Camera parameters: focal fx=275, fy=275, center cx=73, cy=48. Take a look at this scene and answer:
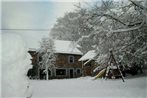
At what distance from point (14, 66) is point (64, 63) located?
653cm

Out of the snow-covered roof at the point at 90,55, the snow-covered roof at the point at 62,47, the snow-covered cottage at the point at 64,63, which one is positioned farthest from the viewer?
the snow-covered cottage at the point at 64,63

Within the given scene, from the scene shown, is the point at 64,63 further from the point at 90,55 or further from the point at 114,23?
the point at 114,23

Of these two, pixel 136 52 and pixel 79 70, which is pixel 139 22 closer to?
pixel 136 52

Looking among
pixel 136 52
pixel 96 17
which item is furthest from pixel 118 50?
pixel 96 17

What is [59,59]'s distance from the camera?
30.0 ft

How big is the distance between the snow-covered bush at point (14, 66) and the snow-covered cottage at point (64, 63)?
5483 millimetres

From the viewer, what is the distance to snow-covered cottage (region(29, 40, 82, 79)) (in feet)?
28.0

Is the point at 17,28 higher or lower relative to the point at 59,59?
higher

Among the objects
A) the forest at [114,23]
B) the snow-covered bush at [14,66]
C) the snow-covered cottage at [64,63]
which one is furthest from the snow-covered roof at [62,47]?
the snow-covered bush at [14,66]

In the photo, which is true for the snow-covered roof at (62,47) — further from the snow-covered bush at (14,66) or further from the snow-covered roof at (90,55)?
the snow-covered bush at (14,66)

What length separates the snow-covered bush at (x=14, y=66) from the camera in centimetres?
272

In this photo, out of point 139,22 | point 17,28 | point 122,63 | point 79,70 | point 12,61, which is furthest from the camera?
point 79,70

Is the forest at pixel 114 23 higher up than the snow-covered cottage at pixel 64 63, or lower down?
higher up

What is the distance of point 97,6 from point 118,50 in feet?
3.65
